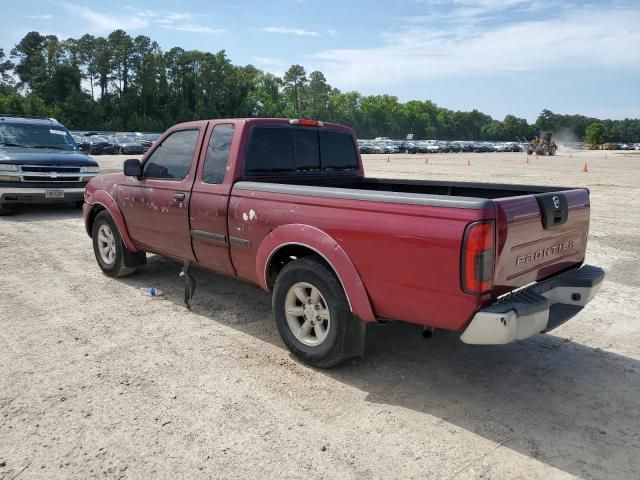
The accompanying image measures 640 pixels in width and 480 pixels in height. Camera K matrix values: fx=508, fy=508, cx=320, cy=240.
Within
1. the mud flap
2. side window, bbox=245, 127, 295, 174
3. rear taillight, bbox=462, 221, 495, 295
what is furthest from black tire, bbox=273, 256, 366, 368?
the mud flap

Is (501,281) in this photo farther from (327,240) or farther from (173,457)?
(173,457)

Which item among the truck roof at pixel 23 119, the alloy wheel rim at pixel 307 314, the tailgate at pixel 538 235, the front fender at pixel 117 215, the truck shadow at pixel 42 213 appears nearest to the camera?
the tailgate at pixel 538 235

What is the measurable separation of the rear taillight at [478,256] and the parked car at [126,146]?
44200mm

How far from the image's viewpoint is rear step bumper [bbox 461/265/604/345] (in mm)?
3021

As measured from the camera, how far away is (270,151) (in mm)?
4816

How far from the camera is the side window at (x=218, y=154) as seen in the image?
15.4 ft

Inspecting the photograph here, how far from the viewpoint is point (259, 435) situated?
10.2 feet

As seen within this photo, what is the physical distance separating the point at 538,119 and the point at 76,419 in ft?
708

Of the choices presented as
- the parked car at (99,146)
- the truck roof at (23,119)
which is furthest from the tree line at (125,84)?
the truck roof at (23,119)

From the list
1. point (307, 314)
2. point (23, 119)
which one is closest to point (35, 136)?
point (23, 119)

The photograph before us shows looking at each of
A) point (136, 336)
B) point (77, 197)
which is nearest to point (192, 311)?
point (136, 336)

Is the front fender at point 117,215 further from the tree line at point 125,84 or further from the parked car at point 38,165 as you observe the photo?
the tree line at point 125,84

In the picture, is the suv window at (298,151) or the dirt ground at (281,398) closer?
the dirt ground at (281,398)

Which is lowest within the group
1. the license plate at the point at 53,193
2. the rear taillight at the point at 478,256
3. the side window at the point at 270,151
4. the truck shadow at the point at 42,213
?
the truck shadow at the point at 42,213
